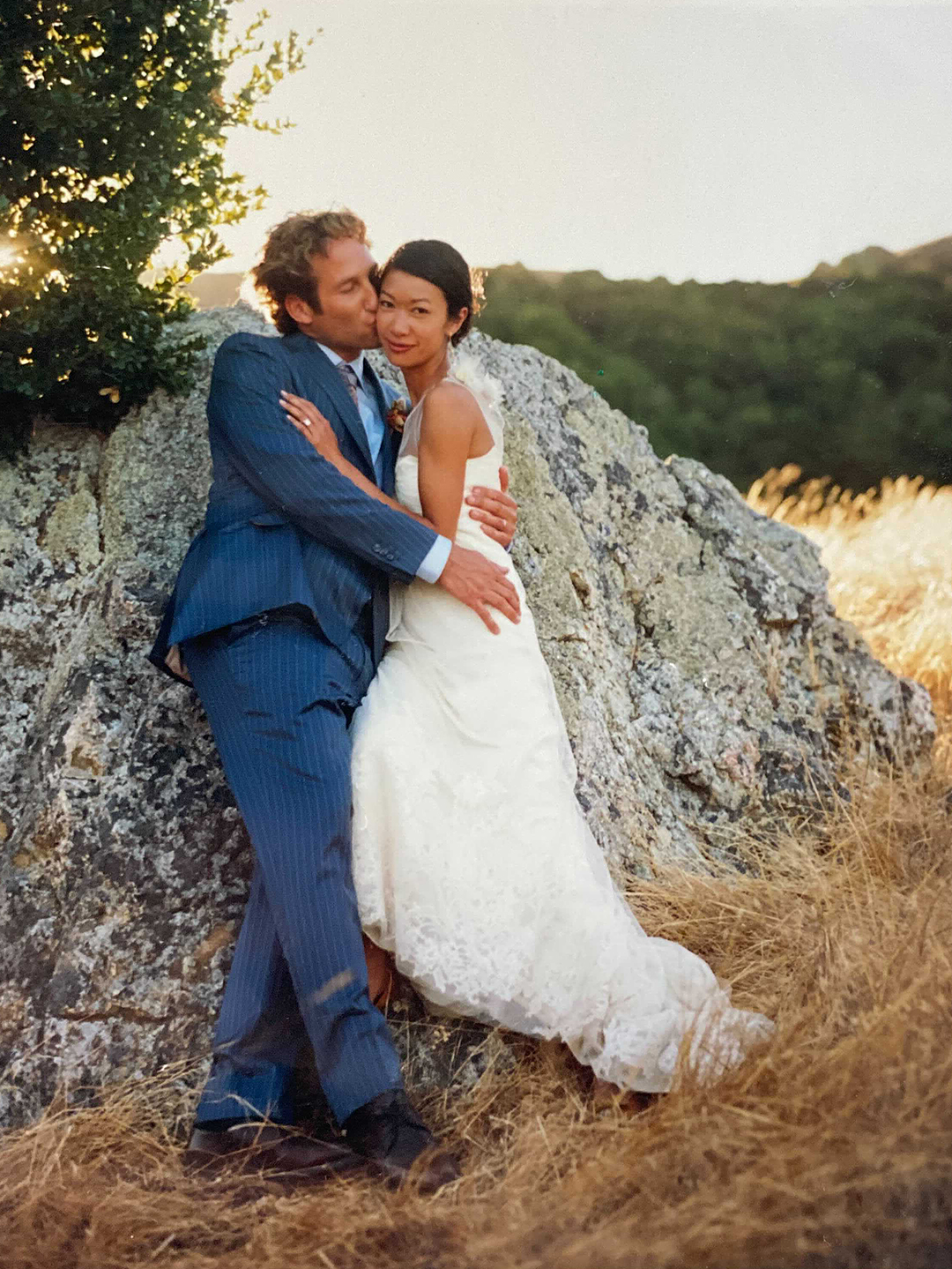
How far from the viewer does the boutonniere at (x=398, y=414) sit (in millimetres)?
4012

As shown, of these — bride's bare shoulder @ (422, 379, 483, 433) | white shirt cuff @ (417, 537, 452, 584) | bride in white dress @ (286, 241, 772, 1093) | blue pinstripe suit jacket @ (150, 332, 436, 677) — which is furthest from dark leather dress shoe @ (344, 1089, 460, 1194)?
bride's bare shoulder @ (422, 379, 483, 433)

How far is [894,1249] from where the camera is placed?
7.65 feet

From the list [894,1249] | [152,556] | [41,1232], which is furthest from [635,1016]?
[152,556]

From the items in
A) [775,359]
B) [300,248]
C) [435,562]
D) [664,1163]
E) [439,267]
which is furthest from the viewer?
[775,359]

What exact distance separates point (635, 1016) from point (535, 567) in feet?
6.45

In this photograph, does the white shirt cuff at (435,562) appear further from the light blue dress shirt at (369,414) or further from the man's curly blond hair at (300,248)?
the man's curly blond hair at (300,248)

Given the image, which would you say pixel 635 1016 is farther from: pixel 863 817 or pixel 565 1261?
pixel 863 817

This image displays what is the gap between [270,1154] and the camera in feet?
10.2

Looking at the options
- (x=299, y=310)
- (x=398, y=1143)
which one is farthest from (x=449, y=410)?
(x=398, y=1143)

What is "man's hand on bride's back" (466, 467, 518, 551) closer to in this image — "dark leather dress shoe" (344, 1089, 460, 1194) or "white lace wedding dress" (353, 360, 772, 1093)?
"white lace wedding dress" (353, 360, 772, 1093)

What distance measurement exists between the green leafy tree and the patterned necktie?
2.61 feet

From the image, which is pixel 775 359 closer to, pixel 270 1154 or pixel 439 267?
pixel 439 267

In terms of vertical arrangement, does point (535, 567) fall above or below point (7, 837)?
above

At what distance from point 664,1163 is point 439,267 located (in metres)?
2.61
